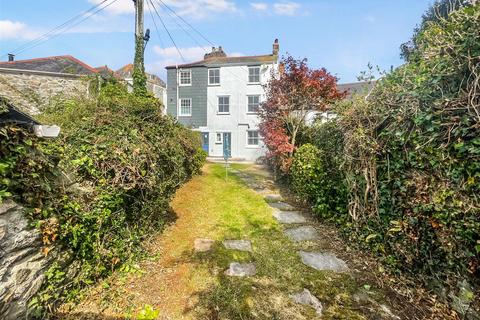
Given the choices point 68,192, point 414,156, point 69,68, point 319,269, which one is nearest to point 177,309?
point 68,192

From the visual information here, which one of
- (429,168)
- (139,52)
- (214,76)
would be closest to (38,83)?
(139,52)

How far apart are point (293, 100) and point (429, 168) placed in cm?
678

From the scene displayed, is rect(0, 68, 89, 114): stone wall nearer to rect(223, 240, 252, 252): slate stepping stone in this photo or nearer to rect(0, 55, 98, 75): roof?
rect(0, 55, 98, 75): roof

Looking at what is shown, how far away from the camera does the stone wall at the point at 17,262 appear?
262 centimetres

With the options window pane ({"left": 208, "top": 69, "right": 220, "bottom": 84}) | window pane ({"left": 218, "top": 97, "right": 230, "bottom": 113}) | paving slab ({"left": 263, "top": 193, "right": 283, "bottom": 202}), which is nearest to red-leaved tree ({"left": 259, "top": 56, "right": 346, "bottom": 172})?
paving slab ({"left": 263, "top": 193, "right": 283, "bottom": 202})

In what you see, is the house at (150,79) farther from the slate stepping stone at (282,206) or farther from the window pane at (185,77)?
the slate stepping stone at (282,206)

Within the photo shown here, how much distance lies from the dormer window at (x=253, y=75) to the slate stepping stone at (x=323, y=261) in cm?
1746

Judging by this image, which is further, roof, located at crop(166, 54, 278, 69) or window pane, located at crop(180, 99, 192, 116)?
window pane, located at crop(180, 99, 192, 116)

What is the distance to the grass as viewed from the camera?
3.36 meters

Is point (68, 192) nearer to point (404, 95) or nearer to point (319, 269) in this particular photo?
point (319, 269)

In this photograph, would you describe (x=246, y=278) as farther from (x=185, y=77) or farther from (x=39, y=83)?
(x=185, y=77)

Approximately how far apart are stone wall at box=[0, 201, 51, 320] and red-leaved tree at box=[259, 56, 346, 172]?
24.9 feet

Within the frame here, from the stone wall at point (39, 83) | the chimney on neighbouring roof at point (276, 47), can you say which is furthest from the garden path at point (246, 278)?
the chimney on neighbouring roof at point (276, 47)

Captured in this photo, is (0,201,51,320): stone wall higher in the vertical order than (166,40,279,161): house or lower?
lower
